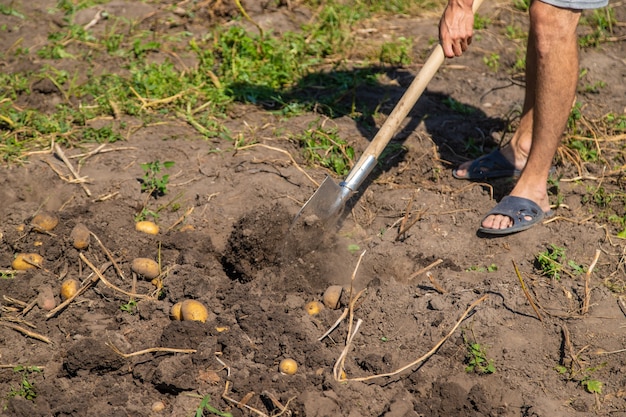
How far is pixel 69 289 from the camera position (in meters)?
3.04

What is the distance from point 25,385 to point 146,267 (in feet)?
2.31

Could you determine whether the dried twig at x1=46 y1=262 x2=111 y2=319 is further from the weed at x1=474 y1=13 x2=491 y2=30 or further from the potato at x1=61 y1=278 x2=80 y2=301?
the weed at x1=474 y1=13 x2=491 y2=30

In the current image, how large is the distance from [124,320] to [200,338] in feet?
1.18

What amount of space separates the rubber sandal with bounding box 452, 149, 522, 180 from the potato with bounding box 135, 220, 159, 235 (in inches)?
62.1

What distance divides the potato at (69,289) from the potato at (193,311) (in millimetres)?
492

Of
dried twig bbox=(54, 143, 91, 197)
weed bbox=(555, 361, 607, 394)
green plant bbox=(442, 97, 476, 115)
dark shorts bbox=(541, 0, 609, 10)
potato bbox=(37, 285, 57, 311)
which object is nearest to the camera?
weed bbox=(555, 361, 607, 394)

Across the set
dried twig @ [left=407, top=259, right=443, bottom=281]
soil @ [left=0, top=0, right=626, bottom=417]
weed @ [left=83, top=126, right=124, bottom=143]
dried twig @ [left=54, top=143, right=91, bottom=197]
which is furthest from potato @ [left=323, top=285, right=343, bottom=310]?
weed @ [left=83, top=126, right=124, bottom=143]

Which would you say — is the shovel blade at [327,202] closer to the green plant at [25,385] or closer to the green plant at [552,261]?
the green plant at [552,261]

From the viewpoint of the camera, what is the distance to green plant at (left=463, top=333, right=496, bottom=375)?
8.90ft

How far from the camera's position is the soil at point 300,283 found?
264 cm

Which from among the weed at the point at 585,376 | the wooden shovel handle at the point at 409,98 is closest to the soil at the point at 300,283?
the weed at the point at 585,376

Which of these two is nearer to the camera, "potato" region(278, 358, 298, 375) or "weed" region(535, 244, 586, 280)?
"potato" region(278, 358, 298, 375)

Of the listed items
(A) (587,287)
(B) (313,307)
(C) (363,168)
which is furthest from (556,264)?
(B) (313,307)

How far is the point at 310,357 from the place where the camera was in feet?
9.07
